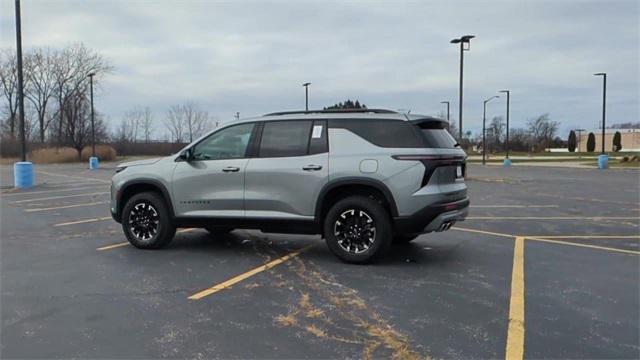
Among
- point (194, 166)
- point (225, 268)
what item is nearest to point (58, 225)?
point (194, 166)

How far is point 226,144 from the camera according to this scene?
7.17 metres

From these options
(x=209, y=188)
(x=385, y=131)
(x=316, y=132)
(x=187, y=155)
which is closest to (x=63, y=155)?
(x=187, y=155)

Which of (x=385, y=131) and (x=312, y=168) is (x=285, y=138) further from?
(x=385, y=131)

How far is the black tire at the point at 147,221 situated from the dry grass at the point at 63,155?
48722mm

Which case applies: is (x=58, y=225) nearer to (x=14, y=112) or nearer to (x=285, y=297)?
(x=285, y=297)

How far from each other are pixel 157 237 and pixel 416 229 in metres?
3.56

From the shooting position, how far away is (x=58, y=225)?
9.91 metres

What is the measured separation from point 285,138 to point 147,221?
7.68 ft

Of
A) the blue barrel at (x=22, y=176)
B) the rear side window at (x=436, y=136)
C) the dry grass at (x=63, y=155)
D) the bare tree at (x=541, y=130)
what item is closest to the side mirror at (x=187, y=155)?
the rear side window at (x=436, y=136)

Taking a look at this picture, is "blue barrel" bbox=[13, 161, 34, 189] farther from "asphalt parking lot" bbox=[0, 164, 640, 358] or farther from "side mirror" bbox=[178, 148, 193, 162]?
"side mirror" bbox=[178, 148, 193, 162]

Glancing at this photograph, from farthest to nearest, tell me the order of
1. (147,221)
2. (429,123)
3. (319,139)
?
(147,221) < (319,139) < (429,123)

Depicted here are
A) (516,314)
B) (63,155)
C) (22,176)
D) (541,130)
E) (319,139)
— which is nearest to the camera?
(516,314)

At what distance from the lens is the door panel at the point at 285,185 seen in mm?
6551

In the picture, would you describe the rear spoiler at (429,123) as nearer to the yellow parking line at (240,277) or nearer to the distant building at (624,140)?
the yellow parking line at (240,277)
